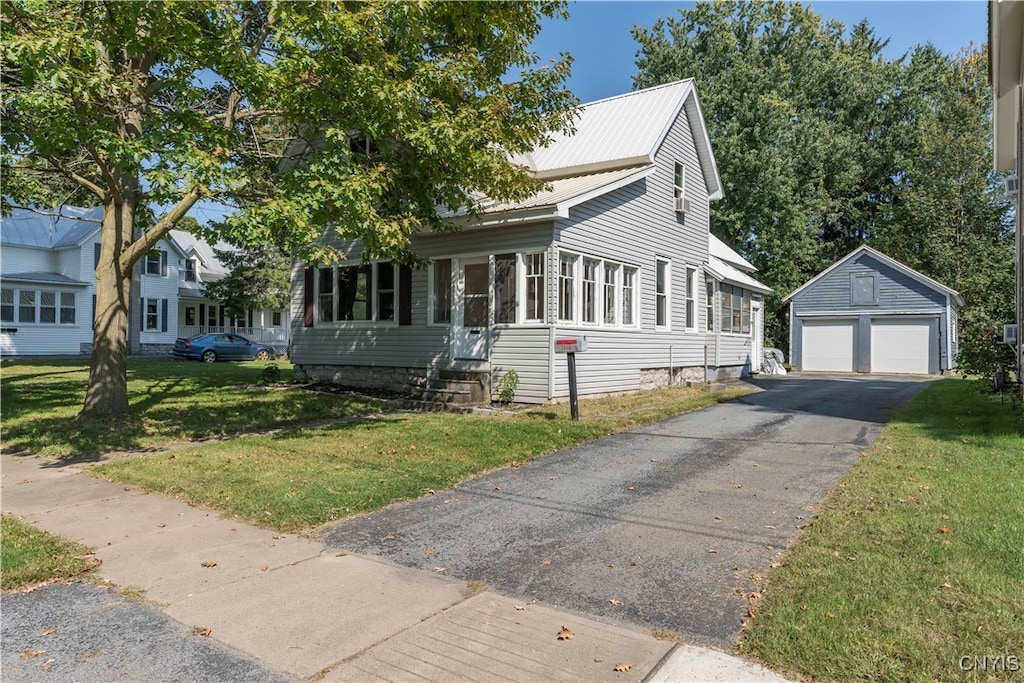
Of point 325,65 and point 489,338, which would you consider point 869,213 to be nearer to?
point 489,338

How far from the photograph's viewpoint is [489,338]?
13438mm

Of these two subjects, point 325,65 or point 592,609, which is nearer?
point 592,609

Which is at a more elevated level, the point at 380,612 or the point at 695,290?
the point at 695,290

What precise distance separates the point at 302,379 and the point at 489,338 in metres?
6.55

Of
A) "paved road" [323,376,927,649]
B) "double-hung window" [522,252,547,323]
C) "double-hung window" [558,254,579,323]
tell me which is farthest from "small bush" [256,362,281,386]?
"paved road" [323,376,927,649]

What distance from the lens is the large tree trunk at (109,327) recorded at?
400 inches

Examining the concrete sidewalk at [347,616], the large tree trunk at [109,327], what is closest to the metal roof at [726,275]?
the large tree trunk at [109,327]

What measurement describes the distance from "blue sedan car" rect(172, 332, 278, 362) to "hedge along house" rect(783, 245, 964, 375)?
2599cm

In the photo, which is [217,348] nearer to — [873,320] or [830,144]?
[873,320]

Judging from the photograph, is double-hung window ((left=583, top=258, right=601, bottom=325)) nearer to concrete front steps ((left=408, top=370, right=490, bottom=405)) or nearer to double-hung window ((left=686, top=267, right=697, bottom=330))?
concrete front steps ((left=408, top=370, right=490, bottom=405))

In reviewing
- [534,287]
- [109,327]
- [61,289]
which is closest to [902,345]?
[534,287]

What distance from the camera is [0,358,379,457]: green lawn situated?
914 cm

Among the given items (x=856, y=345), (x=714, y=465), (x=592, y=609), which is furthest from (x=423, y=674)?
(x=856, y=345)

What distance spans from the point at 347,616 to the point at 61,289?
3461 cm
